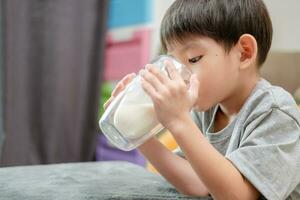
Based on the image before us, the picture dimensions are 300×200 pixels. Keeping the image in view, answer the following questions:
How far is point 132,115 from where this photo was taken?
0.76m

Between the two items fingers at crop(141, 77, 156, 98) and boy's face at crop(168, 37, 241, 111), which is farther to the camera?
boy's face at crop(168, 37, 241, 111)

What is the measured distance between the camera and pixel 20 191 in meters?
0.79

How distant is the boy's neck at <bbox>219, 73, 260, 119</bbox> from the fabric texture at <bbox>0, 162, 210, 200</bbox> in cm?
18

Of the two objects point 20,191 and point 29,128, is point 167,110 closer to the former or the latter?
point 20,191

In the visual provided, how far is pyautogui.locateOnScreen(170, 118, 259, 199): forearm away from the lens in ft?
2.30

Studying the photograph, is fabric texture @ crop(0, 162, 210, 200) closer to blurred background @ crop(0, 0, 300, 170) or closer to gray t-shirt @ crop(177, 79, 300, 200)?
gray t-shirt @ crop(177, 79, 300, 200)

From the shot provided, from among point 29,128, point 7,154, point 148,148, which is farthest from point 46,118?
point 148,148

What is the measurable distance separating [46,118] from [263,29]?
1556 mm

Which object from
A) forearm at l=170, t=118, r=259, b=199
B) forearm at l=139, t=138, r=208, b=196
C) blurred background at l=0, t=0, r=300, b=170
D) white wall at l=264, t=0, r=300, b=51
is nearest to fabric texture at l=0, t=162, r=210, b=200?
forearm at l=139, t=138, r=208, b=196

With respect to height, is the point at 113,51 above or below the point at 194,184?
below

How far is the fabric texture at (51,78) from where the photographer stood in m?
2.12

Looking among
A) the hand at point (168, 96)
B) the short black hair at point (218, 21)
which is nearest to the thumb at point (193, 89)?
the hand at point (168, 96)

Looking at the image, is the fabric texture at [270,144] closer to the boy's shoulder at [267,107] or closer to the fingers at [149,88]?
the boy's shoulder at [267,107]

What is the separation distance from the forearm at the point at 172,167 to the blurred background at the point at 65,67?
115 cm
